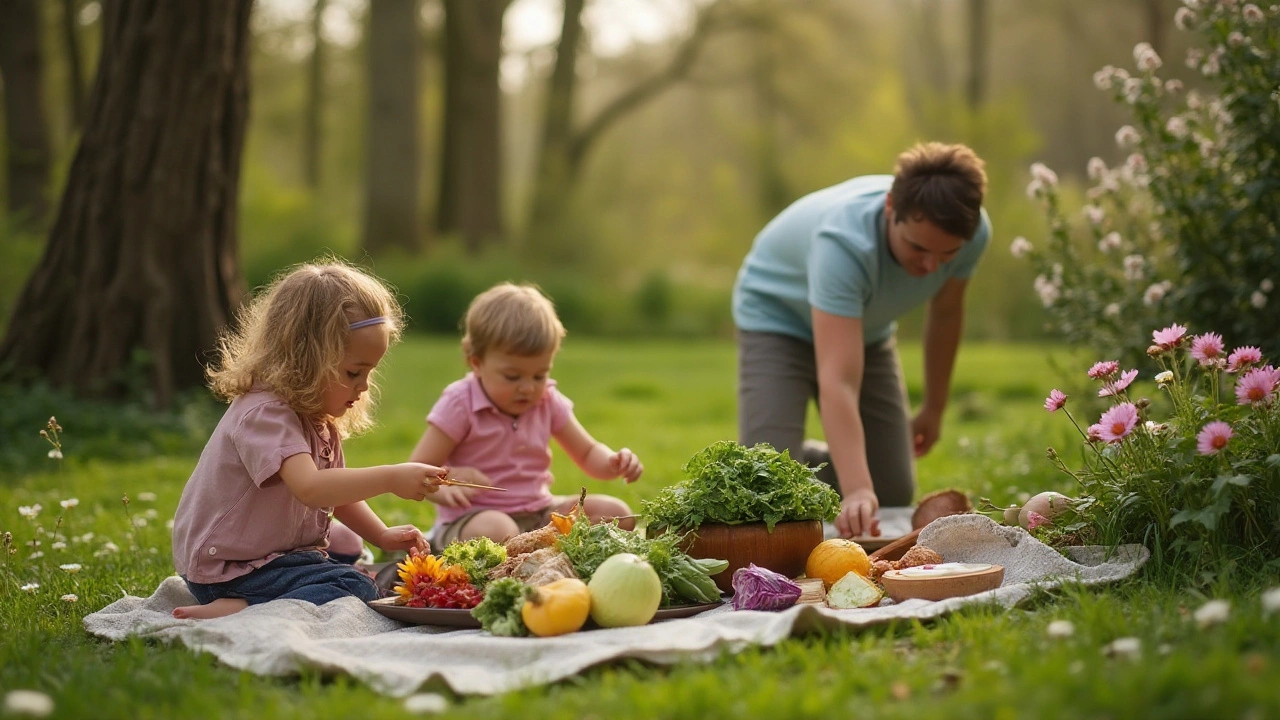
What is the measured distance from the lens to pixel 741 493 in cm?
372

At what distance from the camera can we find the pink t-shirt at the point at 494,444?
4730 millimetres

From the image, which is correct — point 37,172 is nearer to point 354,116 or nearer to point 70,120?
point 70,120

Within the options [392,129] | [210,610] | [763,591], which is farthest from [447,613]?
[392,129]

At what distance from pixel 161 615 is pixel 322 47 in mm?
24945

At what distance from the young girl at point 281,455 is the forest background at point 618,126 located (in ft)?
33.5

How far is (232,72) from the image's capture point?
7750 millimetres

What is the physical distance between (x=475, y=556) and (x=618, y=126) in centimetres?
2979

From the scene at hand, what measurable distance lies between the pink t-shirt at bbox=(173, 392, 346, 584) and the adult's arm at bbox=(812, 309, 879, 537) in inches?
72.4

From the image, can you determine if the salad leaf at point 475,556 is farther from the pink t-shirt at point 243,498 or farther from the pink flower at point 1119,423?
the pink flower at point 1119,423

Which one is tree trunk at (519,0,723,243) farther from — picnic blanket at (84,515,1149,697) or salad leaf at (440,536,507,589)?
picnic blanket at (84,515,1149,697)

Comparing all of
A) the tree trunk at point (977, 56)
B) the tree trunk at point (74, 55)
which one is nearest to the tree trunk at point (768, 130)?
the tree trunk at point (977, 56)

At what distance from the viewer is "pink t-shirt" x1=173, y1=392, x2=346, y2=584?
142 inches

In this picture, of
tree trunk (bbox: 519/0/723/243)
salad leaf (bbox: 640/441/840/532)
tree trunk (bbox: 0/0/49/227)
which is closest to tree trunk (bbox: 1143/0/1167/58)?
tree trunk (bbox: 519/0/723/243)

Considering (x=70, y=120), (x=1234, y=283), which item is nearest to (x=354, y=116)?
(x=70, y=120)
